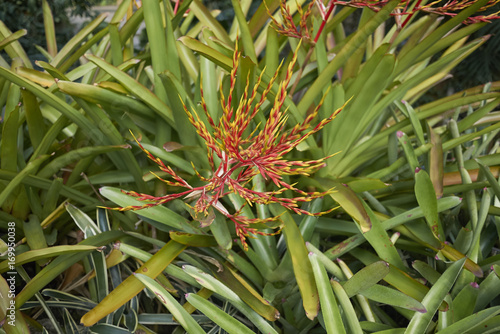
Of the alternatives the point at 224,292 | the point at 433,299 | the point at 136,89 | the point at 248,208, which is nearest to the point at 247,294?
the point at 224,292

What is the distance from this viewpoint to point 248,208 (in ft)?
2.64

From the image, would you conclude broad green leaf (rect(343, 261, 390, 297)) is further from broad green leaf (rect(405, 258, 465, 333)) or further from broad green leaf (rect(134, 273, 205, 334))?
broad green leaf (rect(134, 273, 205, 334))

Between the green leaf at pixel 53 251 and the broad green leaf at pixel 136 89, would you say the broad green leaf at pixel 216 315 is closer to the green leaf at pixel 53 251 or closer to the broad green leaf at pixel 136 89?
the green leaf at pixel 53 251

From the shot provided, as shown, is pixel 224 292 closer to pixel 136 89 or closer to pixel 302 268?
pixel 302 268

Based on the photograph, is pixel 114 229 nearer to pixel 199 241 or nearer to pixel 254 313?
pixel 199 241

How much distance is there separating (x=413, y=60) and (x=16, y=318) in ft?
2.84

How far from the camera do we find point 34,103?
2.79 feet

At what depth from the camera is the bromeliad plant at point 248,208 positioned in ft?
2.29

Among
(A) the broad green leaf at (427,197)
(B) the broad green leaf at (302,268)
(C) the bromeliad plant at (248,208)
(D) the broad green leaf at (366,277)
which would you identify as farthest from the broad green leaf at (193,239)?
(A) the broad green leaf at (427,197)

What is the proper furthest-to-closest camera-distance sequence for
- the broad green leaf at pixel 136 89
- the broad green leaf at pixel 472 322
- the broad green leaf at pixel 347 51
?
1. the broad green leaf at pixel 136 89
2. the broad green leaf at pixel 347 51
3. the broad green leaf at pixel 472 322

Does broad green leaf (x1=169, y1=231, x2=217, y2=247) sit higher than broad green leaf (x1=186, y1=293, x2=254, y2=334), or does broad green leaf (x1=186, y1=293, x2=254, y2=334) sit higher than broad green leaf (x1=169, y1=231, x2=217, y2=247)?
broad green leaf (x1=169, y1=231, x2=217, y2=247)

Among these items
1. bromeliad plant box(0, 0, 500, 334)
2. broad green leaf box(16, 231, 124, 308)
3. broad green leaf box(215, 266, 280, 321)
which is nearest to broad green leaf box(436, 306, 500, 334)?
bromeliad plant box(0, 0, 500, 334)

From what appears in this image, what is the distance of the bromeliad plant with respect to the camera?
70cm

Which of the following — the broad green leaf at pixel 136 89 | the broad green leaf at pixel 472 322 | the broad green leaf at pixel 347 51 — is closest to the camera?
the broad green leaf at pixel 472 322
